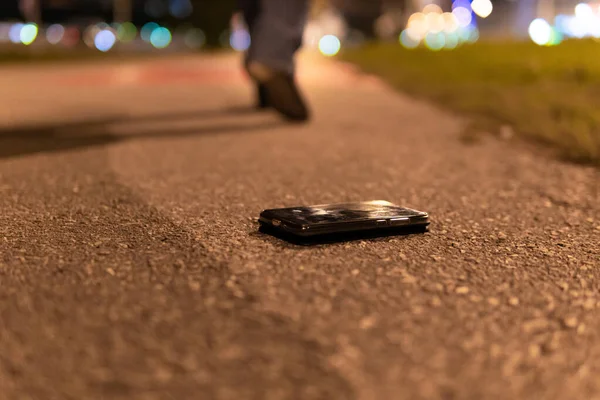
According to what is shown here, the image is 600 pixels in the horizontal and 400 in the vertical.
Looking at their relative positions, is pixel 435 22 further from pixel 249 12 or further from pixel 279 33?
pixel 279 33

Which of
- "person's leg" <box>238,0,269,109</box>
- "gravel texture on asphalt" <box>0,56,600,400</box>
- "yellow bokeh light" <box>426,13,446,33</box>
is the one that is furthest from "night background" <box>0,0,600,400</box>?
"yellow bokeh light" <box>426,13,446,33</box>

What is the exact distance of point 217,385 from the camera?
136cm

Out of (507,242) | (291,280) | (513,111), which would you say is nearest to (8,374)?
(291,280)

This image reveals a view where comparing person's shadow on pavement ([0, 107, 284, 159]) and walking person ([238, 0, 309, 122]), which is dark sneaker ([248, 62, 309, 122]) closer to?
walking person ([238, 0, 309, 122])

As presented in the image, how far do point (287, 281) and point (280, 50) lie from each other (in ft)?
12.9

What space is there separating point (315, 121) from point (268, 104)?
919 millimetres

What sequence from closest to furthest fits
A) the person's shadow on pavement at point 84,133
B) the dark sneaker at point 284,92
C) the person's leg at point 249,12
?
the person's shadow on pavement at point 84,133
the dark sneaker at point 284,92
the person's leg at point 249,12

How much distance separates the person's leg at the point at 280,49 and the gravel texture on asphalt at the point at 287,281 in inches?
62.4

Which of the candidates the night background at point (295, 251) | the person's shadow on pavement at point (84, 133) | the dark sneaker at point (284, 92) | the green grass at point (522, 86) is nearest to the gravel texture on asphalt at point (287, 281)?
the night background at point (295, 251)

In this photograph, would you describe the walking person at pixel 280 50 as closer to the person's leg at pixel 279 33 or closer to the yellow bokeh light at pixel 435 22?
the person's leg at pixel 279 33

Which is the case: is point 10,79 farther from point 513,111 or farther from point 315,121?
point 513,111

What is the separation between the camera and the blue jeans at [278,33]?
5.61 metres

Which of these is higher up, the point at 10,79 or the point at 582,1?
the point at 582,1

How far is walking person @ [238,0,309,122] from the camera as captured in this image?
18.3 feet
